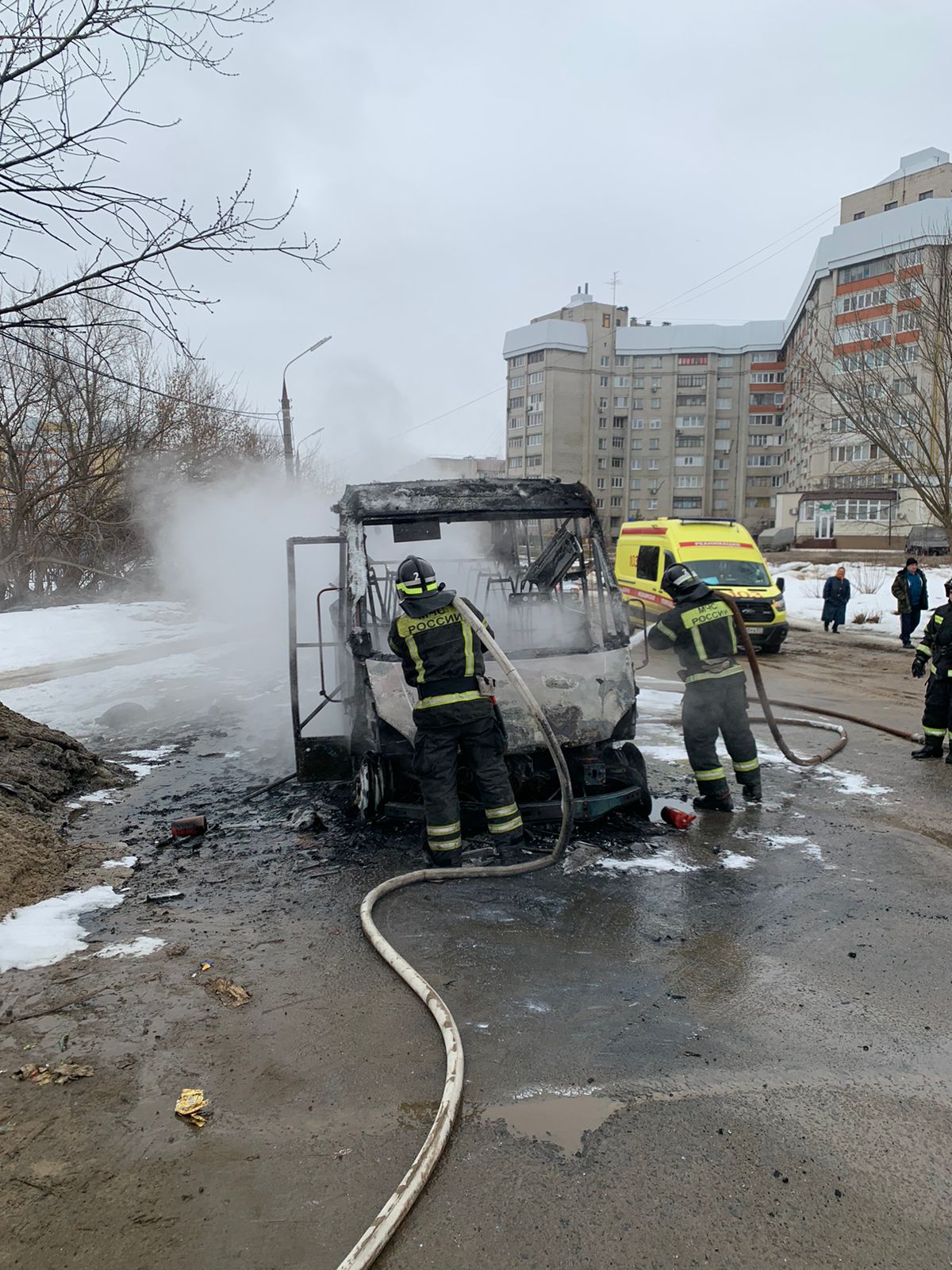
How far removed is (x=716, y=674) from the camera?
626 cm

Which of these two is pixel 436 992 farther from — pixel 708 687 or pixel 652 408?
pixel 652 408

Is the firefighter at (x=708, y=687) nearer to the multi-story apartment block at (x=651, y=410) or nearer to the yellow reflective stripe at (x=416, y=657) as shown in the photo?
the yellow reflective stripe at (x=416, y=657)

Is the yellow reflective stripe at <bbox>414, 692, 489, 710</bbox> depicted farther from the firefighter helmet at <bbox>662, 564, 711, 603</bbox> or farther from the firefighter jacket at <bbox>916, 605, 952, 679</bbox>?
the firefighter jacket at <bbox>916, 605, 952, 679</bbox>

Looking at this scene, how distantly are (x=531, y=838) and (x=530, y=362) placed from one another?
80.9m

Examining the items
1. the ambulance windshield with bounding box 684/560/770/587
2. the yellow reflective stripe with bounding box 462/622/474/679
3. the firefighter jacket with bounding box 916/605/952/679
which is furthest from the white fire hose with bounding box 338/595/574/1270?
the ambulance windshield with bounding box 684/560/770/587

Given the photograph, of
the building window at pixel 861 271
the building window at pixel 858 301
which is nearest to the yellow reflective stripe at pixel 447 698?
the building window at pixel 858 301

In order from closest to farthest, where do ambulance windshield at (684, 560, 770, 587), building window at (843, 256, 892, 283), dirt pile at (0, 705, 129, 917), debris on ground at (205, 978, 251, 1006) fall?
debris on ground at (205, 978, 251, 1006)
dirt pile at (0, 705, 129, 917)
ambulance windshield at (684, 560, 770, 587)
building window at (843, 256, 892, 283)

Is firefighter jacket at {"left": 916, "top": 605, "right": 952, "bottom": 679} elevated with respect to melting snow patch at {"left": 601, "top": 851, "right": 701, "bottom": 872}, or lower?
elevated

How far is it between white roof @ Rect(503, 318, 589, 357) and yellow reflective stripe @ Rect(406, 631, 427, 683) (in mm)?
78921

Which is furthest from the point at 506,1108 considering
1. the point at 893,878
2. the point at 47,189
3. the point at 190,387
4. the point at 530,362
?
the point at 530,362

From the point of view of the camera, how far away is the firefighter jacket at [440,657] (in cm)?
500

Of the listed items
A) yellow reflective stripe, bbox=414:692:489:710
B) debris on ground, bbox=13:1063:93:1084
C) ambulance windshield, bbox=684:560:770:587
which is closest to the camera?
debris on ground, bbox=13:1063:93:1084

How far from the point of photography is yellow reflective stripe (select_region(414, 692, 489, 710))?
16.3 ft

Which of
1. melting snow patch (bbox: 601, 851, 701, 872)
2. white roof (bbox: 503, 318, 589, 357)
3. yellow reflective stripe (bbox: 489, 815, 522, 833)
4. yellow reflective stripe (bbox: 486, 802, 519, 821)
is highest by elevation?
white roof (bbox: 503, 318, 589, 357)
